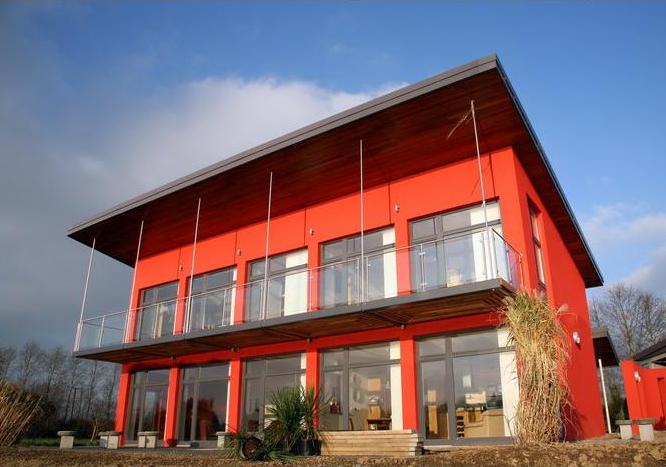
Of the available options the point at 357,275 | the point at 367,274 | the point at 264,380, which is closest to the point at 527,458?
the point at 367,274

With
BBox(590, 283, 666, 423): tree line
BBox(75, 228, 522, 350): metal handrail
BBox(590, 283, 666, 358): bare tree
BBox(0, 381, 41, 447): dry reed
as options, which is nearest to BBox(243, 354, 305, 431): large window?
BBox(75, 228, 522, 350): metal handrail

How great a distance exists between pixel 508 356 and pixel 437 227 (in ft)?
9.90

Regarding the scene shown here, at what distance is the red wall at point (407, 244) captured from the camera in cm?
1032

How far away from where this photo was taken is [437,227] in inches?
442

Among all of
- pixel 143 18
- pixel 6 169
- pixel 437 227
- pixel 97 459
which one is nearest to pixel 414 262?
pixel 437 227

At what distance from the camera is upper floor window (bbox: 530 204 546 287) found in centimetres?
1116


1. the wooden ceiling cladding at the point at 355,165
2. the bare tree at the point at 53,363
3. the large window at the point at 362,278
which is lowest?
the large window at the point at 362,278

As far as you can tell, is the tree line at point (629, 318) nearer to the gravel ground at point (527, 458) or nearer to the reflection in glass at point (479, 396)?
the reflection in glass at point (479, 396)

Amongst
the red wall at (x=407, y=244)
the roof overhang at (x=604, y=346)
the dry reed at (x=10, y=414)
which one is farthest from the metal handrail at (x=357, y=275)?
the roof overhang at (x=604, y=346)

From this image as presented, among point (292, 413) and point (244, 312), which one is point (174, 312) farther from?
point (292, 413)

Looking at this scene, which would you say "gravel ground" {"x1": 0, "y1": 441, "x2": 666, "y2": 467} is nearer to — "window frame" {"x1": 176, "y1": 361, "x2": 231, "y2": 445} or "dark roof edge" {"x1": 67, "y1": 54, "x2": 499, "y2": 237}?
"window frame" {"x1": 176, "y1": 361, "x2": 231, "y2": 445}

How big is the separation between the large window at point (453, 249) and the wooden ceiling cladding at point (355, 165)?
128 centimetres

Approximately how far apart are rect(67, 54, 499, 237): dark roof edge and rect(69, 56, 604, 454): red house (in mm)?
35

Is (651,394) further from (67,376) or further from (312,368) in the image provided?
(67,376)
